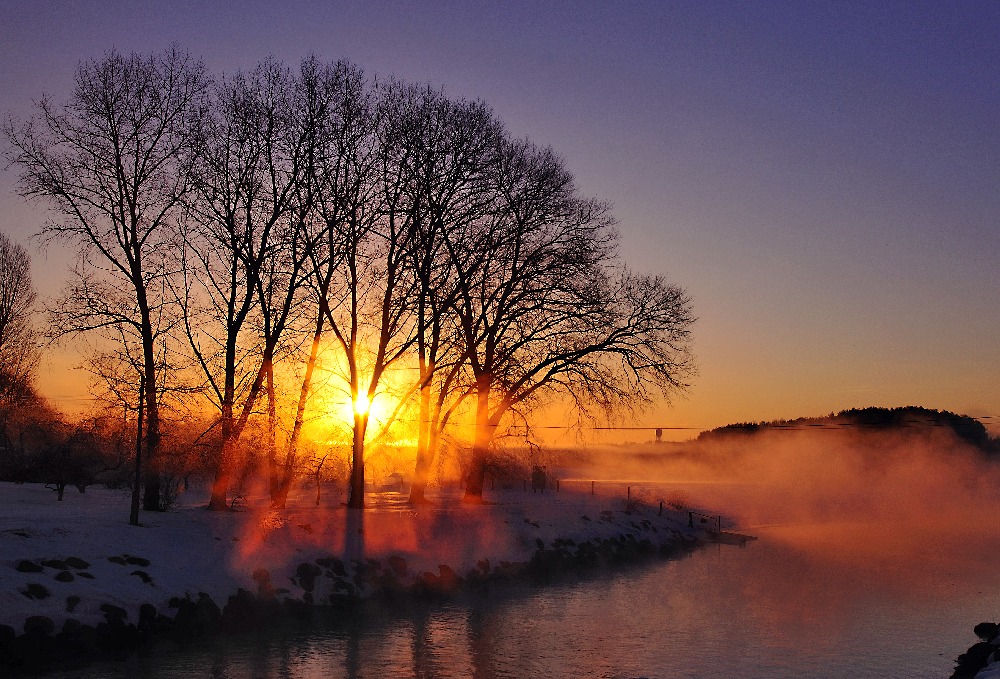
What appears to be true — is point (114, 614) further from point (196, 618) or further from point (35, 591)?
point (196, 618)

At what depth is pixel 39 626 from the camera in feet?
66.6

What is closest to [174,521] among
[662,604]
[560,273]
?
[662,604]

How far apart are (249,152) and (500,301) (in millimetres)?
14381

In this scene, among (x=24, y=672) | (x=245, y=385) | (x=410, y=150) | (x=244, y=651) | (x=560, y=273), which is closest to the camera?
(x=24, y=672)

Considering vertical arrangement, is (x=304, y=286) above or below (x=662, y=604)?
above

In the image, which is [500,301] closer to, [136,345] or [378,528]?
[378,528]

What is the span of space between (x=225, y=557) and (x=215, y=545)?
0.94 meters

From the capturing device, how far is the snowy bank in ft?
71.2

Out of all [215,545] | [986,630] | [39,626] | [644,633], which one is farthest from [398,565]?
[986,630]

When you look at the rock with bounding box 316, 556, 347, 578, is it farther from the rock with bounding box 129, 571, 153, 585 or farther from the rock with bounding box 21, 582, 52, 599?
the rock with bounding box 21, 582, 52, 599

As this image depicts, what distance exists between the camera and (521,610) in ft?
98.9

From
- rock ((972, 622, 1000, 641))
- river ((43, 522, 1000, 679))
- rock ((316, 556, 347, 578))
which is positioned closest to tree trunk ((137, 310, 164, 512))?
rock ((316, 556, 347, 578))

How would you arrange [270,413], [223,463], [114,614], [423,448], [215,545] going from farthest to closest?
[423,448]
[270,413]
[223,463]
[215,545]
[114,614]

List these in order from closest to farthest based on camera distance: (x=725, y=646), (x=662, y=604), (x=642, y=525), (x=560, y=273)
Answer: (x=725, y=646) < (x=662, y=604) < (x=560, y=273) < (x=642, y=525)
